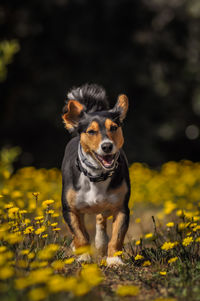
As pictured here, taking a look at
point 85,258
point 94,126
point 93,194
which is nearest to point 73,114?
point 94,126

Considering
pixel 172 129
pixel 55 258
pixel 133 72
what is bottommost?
pixel 55 258

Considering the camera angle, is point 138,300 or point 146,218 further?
point 146,218

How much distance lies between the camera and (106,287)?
115 inches

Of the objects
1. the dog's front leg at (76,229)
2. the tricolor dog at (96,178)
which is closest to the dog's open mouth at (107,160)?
the tricolor dog at (96,178)

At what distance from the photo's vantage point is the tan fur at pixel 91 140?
3.37m

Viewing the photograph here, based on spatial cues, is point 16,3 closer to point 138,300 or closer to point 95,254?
point 95,254

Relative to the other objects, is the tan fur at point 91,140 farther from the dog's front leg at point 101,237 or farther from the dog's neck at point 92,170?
the dog's front leg at point 101,237

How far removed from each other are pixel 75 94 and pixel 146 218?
9.58ft

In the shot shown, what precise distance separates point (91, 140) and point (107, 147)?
0.66 ft

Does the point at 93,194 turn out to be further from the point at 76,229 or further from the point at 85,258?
the point at 85,258

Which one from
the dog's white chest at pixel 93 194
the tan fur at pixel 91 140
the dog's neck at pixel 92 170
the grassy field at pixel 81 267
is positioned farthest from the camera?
the dog's white chest at pixel 93 194

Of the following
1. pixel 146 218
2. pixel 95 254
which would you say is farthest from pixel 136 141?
pixel 95 254

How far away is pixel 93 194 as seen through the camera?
3680 millimetres

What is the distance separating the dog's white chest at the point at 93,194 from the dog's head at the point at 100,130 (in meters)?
0.28
